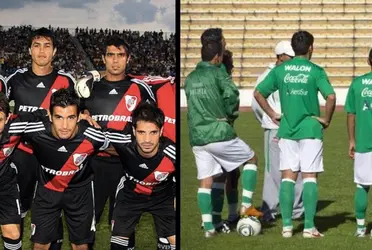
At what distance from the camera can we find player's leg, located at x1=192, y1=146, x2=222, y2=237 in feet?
19.7

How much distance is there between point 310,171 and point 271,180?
2.19 ft

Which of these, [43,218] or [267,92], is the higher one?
[267,92]

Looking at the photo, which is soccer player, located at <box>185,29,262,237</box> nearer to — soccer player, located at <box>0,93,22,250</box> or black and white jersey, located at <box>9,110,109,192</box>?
black and white jersey, located at <box>9,110,109,192</box>

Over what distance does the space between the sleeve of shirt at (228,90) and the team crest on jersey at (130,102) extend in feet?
2.87

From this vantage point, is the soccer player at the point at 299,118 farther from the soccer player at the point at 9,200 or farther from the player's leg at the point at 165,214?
the soccer player at the point at 9,200

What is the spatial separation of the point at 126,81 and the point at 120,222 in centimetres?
72

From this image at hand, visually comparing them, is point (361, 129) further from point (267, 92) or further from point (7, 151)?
point (7, 151)

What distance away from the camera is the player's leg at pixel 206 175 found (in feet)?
19.7

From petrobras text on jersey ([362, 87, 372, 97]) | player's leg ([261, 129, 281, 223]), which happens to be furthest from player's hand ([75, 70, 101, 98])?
player's leg ([261, 129, 281, 223])

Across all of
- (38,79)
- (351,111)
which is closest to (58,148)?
(38,79)

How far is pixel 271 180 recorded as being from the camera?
6680mm

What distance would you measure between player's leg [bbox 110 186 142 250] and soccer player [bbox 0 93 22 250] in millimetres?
508

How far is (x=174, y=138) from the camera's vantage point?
4.92 metres

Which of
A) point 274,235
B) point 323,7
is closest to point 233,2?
point 323,7
